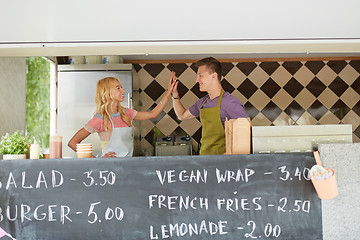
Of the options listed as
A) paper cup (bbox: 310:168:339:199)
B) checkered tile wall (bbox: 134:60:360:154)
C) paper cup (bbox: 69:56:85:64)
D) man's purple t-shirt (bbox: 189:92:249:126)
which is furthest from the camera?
checkered tile wall (bbox: 134:60:360:154)

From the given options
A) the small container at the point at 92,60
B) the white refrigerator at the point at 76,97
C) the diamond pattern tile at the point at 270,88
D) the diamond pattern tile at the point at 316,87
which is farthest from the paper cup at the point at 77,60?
the diamond pattern tile at the point at 316,87

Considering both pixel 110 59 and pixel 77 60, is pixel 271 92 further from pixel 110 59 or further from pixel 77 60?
pixel 77 60

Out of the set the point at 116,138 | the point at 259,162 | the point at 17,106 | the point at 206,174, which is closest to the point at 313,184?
the point at 259,162

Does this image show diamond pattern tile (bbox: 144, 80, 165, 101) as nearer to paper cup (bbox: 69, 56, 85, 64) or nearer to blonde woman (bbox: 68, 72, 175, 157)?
paper cup (bbox: 69, 56, 85, 64)

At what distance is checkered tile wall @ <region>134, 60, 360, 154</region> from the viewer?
4.57 m

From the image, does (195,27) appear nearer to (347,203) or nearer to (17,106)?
(347,203)

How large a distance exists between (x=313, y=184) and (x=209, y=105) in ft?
3.43

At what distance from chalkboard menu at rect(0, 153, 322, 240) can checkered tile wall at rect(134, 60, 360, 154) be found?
2657 millimetres

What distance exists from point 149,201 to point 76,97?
236 centimetres

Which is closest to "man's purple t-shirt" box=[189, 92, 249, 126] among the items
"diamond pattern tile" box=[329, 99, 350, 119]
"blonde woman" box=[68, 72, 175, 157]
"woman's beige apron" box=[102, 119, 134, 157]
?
"blonde woman" box=[68, 72, 175, 157]

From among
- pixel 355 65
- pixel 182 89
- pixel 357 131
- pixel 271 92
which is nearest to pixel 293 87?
pixel 271 92

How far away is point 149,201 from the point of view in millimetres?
1889

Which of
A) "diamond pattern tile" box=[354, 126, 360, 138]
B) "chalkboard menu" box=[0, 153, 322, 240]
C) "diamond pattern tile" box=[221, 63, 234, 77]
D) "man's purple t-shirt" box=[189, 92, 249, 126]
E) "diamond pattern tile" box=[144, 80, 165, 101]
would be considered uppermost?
"diamond pattern tile" box=[221, 63, 234, 77]

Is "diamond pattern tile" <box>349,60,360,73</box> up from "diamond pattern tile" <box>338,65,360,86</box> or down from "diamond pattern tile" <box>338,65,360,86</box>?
up
